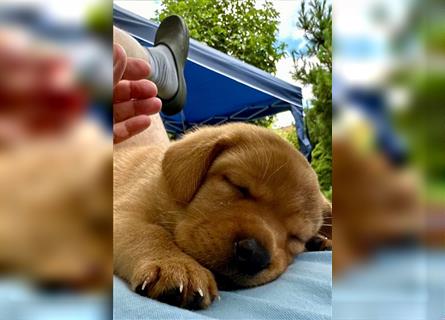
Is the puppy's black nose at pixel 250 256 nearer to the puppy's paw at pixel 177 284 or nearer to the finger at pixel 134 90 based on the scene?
the puppy's paw at pixel 177 284

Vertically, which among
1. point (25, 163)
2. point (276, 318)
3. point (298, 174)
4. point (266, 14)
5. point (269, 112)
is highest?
point (266, 14)

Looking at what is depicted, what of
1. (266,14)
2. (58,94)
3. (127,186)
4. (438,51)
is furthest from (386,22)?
(127,186)

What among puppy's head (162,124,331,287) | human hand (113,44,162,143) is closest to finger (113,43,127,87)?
human hand (113,44,162,143)

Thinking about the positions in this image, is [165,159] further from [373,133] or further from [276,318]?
[373,133]

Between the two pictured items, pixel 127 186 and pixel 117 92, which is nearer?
pixel 117 92

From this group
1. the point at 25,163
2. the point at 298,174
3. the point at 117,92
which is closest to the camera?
the point at 25,163

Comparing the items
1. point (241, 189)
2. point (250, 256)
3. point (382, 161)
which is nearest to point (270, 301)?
point (250, 256)
